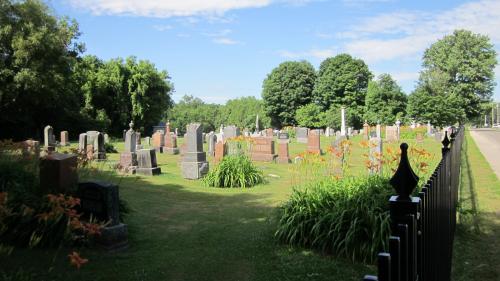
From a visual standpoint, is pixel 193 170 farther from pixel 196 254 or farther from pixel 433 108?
pixel 433 108

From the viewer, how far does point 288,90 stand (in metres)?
69.2

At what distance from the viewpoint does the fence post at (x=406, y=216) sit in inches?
65.1

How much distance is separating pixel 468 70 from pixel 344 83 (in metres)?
17.5

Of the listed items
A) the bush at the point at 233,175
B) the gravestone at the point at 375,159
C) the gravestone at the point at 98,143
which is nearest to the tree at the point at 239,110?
the gravestone at the point at 98,143

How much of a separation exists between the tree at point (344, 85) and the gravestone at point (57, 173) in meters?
58.4

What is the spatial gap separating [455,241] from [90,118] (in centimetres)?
4383

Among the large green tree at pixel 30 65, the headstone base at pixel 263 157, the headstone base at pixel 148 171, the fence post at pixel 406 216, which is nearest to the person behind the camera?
the fence post at pixel 406 216

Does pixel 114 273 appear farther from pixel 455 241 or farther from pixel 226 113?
pixel 226 113

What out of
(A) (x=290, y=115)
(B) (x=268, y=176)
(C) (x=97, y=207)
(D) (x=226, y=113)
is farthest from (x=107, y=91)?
(D) (x=226, y=113)

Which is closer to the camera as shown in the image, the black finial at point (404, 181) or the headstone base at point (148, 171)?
the black finial at point (404, 181)

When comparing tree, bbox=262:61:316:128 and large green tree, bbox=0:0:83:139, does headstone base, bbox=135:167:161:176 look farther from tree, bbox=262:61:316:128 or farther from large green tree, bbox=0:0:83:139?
tree, bbox=262:61:316:128

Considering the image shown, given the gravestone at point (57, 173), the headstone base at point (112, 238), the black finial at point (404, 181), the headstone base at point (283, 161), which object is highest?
the black finial at point (404, 181)

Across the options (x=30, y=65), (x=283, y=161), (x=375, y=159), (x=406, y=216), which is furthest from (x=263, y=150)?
(x=30, y=65)

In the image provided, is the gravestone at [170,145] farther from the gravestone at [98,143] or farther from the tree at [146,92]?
the tree at [146,92]
